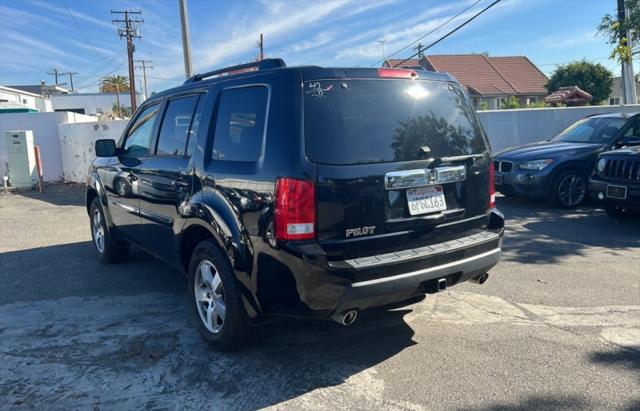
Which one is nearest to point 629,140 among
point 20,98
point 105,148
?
point 105,148

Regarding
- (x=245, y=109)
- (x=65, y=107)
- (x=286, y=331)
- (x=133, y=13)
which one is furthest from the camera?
(x=65, y=107)

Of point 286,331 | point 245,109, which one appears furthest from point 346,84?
point 286,331

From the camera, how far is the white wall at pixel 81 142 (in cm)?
1324

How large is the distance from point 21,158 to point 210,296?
483 inches

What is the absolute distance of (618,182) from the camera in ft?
24.4

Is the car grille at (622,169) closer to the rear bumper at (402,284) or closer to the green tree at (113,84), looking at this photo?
the rear bumper at (402,284)

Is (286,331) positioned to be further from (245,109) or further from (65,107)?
(65,107)

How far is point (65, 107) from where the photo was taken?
211ft

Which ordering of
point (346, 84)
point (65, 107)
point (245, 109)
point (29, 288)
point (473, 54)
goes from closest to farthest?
point (346, 84), point (245, 109), point (29, 288), point (473, 54), point (65, 107)

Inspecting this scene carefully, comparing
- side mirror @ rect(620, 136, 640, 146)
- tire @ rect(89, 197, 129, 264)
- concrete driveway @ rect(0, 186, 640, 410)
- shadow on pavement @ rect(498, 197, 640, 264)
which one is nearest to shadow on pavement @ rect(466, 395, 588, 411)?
concrete driveway @ rect(0, 186, 640, 410)

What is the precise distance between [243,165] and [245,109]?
43cm

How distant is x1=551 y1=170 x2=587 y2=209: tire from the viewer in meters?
8.95

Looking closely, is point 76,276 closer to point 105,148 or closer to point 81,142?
point 105,148

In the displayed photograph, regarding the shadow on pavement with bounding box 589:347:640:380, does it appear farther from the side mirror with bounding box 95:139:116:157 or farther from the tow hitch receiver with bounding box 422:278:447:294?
the side mirror with bounding box 95:139:116:157
